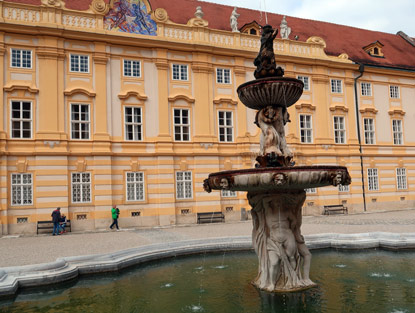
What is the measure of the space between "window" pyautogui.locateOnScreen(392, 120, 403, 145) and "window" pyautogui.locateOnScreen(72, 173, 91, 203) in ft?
72.3

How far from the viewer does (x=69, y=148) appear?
20.8m

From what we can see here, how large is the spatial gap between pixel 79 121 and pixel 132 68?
4.31 meters

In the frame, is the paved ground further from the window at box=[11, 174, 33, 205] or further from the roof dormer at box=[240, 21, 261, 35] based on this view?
the roof dormer at box=[240, 21, 261, 35]

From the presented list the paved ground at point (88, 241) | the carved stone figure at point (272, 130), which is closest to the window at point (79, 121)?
the paved ground at point (88, 241)

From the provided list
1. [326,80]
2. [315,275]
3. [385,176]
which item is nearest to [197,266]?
[315,275]

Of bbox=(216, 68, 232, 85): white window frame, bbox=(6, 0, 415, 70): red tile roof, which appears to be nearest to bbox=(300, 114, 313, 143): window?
bbox=(216, 68, 232, 85): white window frame

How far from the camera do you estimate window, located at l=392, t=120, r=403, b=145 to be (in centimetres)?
2962

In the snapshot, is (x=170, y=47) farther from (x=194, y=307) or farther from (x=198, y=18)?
(x=194, y=307)

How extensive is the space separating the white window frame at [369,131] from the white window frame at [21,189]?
22091 millimetres

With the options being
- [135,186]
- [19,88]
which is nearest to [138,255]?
[135,186]

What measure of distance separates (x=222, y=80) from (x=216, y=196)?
7.15 meters

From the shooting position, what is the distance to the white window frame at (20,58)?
20250 mm

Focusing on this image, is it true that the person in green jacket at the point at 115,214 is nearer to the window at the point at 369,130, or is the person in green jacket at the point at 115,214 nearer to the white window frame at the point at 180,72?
the white window frame at the point at 180,72

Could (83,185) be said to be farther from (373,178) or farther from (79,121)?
(373,178)
